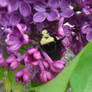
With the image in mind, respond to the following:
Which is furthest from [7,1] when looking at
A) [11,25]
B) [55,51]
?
[55,51]

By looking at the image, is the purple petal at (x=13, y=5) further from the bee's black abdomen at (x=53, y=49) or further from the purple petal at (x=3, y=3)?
the bee's black abdomen at (x=53, y=49)

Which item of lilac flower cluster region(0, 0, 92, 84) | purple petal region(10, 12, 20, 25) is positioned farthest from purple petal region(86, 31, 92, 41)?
purple petal region(10, 12, 20, 25)

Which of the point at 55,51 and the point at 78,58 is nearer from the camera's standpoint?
the point at 78,58

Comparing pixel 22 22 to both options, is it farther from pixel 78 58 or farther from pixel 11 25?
pixel 78 58

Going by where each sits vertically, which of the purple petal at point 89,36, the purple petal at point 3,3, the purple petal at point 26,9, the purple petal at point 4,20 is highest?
the purple petal at point 3,3

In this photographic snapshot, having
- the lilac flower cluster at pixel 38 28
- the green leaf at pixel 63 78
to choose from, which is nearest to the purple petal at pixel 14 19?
the lilac flower cluster at pixel 38 28

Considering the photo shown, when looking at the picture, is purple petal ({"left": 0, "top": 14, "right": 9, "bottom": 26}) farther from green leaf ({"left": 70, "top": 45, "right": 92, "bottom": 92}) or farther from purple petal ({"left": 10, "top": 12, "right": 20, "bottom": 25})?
green leaf ({"left": 70, "top": 45, "right": 92, "bottom": 92})
